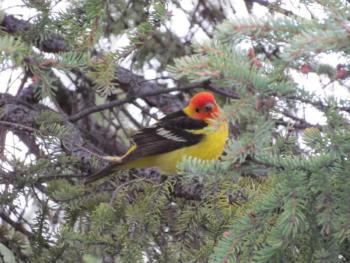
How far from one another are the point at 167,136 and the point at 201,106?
35 cm

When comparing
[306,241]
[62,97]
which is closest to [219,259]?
[306,241]

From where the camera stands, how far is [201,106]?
14.1ft

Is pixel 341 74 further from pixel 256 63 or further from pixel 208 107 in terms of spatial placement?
pixel 208 107

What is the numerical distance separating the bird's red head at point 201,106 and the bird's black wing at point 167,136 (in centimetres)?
11

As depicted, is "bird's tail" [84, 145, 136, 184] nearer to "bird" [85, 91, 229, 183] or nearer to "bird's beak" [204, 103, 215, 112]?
"bird" [85, 91, 229, 183]

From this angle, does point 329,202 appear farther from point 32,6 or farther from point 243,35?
→ point 32,6

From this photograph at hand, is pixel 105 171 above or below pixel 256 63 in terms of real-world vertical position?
above

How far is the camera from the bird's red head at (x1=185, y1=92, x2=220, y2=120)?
14.0 feet

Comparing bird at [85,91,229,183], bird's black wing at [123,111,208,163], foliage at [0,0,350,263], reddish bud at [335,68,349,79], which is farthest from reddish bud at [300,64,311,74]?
bird's black wing at [123,111,208,163]

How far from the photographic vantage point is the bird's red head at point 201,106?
4277mm

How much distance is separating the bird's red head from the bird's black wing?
109mm

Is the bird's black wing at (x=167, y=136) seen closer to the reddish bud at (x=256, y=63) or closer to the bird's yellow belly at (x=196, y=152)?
the bird's yellow belly at (x=196, y=152)

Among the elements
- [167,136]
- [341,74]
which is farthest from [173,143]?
[341,74]

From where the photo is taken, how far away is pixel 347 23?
1.61 m
